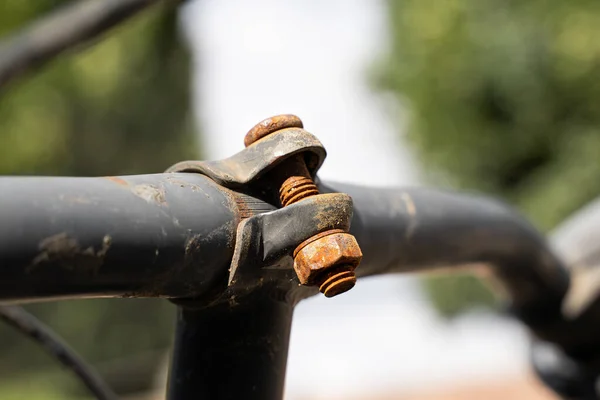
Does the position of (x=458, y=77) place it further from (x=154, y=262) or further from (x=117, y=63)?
(x=154, y=262)

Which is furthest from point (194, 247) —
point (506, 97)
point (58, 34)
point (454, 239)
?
point (506, 97)

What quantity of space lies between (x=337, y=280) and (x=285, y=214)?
0.05 m

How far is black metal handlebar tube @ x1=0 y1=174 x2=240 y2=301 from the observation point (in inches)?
13.6

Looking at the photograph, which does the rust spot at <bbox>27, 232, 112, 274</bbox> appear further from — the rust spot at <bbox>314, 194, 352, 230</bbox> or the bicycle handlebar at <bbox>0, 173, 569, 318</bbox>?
the rust spot at <bbox>314, 194, 352, 230</bbox>

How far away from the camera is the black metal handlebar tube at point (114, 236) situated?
0.34 metres

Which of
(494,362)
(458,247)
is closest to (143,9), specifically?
(458,247)

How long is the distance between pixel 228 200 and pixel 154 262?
6 centimetres

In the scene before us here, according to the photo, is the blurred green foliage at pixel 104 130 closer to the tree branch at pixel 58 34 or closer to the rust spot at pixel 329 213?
the tree branch at pixel 58 34

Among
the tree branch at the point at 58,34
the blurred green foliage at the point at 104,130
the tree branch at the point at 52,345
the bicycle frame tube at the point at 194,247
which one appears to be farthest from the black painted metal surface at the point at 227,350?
the blurred green foliage at the point at 104,130

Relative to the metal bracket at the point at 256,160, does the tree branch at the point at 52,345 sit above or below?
above

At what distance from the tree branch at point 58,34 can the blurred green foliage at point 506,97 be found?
14.2 feet

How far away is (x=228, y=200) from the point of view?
432 mm

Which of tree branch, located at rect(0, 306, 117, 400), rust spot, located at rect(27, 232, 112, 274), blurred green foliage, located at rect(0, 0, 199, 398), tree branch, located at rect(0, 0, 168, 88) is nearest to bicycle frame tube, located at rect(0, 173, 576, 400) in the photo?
rust spot, located at rect(27, 232, 112, 274)

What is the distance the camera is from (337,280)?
16.8 inches
